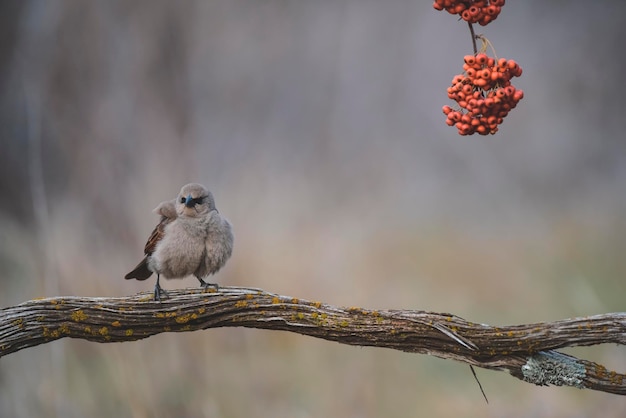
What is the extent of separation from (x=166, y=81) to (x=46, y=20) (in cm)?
66

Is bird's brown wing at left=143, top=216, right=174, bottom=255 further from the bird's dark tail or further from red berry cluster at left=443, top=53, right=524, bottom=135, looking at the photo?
red berry cluster at left=443, top=53, right=524, bottom=135

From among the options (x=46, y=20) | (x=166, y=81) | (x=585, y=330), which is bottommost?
(x=585, y=330)

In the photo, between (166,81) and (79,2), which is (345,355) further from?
(79,2)

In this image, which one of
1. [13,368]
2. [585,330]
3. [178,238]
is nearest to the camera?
[585,330]

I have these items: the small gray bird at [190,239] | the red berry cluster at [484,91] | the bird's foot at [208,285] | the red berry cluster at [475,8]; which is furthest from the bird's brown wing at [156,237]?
the red berry cluster at [475,8]

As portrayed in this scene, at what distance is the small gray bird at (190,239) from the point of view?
8.30 ft

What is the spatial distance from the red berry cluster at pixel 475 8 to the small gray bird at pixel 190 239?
3.85ft

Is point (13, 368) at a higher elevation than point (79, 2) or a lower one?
lower

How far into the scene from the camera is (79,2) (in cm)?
369

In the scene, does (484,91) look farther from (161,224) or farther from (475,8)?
(161,224)

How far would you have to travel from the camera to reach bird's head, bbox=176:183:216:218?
2.53 metres

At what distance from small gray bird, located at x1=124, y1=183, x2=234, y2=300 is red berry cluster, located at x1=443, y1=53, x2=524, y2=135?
1031 millimetres

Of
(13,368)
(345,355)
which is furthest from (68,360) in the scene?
(345,355)

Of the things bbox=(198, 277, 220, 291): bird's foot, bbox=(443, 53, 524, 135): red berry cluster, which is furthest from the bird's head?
bbox=(443, 53, 524, 135): red berry cluster
